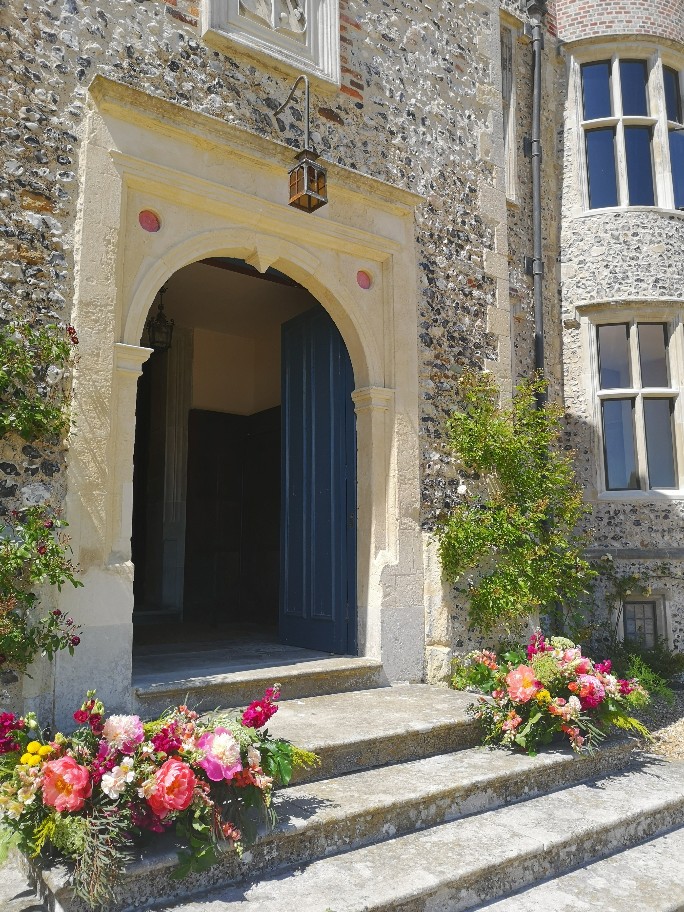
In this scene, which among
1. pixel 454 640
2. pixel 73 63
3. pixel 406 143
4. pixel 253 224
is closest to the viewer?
pixel 73 63

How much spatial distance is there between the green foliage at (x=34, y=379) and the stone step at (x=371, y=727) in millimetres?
1923

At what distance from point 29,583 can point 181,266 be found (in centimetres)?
205

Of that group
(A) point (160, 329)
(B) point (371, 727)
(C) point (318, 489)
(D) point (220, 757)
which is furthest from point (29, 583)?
(A) point (160, 329)

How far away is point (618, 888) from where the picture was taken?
9.61 ft

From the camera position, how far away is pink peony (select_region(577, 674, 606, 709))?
13.0ft

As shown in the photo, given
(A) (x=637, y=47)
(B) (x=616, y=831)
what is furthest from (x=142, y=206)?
(A) (x=637, y=47)

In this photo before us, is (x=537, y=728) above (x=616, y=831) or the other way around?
above

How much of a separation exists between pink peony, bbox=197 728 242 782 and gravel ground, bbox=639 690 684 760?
3558 mm

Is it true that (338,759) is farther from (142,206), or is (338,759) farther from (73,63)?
(73,63)

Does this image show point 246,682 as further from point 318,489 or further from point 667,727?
point 667,727

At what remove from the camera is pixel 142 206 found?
4.29 m

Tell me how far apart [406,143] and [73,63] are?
8.18ft

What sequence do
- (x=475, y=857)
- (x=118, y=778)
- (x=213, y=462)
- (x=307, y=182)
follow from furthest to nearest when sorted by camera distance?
(x=213, y=462), (x=307, y=182), (x=475, y=857), (x=118, y=778)

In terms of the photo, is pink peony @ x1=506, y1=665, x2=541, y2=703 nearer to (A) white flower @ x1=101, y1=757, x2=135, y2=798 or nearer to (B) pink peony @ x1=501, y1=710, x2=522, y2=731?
(B) pink peony @ x1=501, y1=710, x2=522, y2=731
